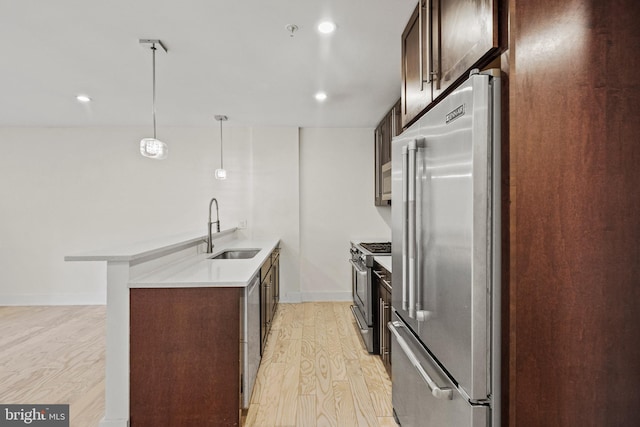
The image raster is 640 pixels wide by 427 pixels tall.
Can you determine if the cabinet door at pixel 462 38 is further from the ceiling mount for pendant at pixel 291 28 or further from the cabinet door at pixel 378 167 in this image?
the cabinet door at pixel 378 167

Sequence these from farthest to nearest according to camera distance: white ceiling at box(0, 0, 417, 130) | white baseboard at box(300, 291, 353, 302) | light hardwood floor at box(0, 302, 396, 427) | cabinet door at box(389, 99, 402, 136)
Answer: white baseboard at box(300, 291, 353, 302)
cabinet door at box(389, 99, 402, 136)
light hardwood floor at box(0, 302, 396, 427)
white ceiling at box(0, 0, 417, 130)

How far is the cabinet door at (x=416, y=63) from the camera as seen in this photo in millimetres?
1658

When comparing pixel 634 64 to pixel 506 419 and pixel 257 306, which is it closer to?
pixel 506 419

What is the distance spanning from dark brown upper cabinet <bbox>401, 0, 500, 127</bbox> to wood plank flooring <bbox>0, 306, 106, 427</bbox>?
2.67 m

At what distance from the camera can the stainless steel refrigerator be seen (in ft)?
3.72

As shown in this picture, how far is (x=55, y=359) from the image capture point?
3.12m

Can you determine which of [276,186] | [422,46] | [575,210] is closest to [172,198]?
[276,186]

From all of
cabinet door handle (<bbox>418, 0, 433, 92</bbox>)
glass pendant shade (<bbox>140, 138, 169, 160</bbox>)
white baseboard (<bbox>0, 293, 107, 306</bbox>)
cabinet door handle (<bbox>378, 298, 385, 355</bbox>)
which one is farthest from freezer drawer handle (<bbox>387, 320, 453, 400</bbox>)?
white baseboard (<bbox>0, 293, 107, 306</bbox>)

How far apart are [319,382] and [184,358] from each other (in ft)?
3.73

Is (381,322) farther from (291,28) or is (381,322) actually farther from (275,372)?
(291,28)

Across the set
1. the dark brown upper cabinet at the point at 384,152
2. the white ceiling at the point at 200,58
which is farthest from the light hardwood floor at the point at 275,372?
the white ceiling at the point at 200,58

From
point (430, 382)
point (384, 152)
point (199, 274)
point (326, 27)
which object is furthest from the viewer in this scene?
point (384, 152)

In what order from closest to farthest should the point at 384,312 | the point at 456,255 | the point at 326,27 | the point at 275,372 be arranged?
the point at 456,255
the point at 326,27
the point at 384,312
the point at 275,372

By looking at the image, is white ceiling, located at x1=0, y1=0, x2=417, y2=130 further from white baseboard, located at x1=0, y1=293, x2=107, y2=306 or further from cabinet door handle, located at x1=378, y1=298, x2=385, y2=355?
white baseboard, located at x1=0, y1=293, x2=107, y2=306
